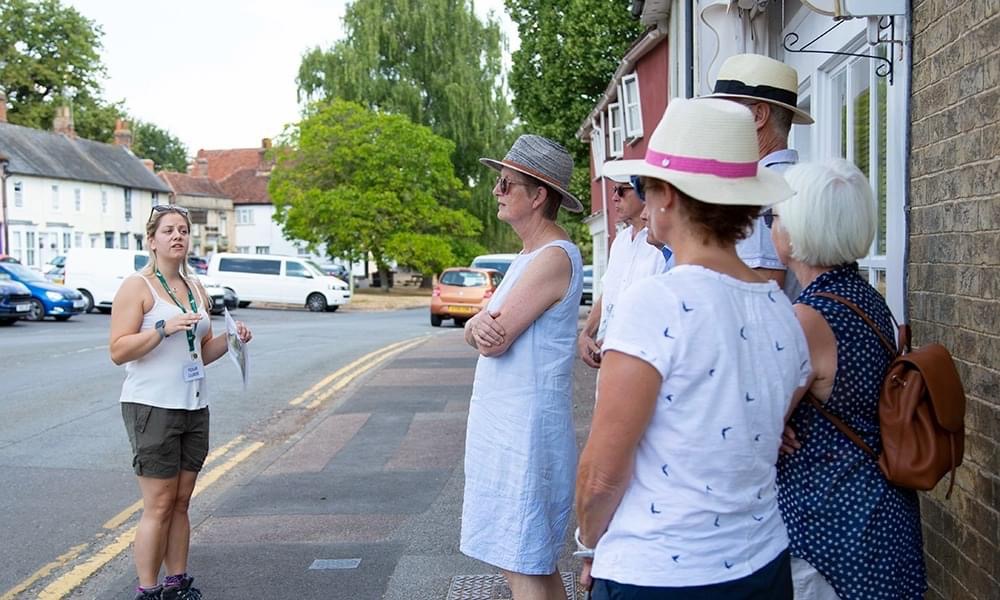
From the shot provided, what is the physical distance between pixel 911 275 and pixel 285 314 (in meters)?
30.2

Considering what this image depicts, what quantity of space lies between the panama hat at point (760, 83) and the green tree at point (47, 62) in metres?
63.5

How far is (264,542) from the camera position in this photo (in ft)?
18.6

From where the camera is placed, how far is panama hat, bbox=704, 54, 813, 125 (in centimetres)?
337

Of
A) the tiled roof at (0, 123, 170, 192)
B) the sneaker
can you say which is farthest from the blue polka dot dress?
the tiled roof at (0, 123, 170, 192)

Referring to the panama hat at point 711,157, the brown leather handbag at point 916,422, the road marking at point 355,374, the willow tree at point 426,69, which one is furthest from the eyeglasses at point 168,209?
the willow tree at point 426,69

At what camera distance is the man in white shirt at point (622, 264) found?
389 cm

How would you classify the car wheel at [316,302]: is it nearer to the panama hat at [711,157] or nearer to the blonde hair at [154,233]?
the blonde hair at [154,233]

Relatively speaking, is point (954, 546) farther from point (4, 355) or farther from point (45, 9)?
point (45, 9)

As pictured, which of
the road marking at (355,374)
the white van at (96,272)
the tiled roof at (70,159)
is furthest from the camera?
the tiled roof at (70,159)

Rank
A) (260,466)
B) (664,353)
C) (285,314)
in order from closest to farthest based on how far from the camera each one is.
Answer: (664,353) → (260,466) → (285,314)

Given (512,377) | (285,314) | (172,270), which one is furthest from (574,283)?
(285,314)

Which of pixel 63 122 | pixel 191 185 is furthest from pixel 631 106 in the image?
pixel 191 185

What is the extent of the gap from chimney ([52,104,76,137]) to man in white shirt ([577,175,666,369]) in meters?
61.1

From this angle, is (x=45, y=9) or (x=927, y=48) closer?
(x=927, y=48)
